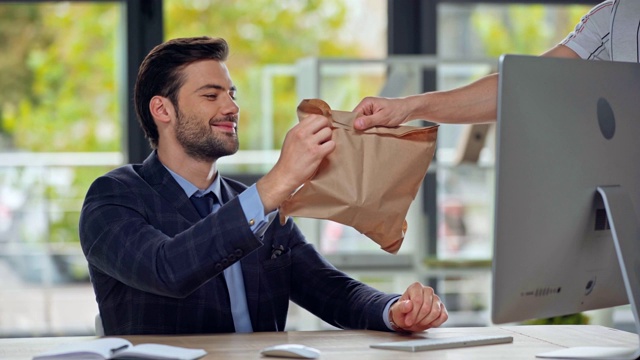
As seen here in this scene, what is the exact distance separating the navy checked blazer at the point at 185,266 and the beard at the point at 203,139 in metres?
0.09

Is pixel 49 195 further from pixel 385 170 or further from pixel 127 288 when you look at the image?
pixel 385 170

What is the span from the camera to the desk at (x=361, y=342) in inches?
68.2

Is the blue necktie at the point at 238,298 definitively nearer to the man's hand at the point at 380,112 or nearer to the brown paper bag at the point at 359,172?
the brown paper bag at the point at 359,172

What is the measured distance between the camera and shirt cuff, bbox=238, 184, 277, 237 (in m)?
1.80

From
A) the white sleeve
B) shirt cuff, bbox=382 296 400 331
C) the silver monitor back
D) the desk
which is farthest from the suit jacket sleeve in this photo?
the white sleeve

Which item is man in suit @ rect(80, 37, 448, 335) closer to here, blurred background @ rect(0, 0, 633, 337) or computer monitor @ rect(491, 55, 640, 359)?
computer monitor @ rect(491, 55, 640, 359)

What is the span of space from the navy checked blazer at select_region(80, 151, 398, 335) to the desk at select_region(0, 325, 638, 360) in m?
0.10

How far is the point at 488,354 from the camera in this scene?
176cm

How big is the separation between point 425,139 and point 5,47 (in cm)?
322

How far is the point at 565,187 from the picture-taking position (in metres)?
1.52

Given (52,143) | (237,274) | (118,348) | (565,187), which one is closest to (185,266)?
(118,348)

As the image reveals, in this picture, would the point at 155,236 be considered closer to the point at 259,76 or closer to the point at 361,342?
the point at 361,342

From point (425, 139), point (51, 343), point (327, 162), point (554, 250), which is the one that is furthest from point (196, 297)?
point (554, 250)

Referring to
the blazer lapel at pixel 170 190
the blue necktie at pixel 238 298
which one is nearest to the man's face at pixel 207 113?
the blazer lapel at pixel 170 190
